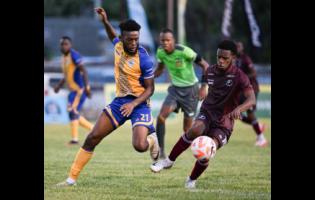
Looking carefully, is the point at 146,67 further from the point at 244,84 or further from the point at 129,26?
the point at 244,84

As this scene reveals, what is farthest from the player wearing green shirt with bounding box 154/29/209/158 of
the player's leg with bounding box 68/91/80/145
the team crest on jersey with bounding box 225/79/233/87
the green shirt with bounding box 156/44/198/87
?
the player's leg with bounding box 68/91/80/145

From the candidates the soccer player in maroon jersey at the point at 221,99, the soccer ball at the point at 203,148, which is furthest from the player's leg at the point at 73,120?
the soccer ball at the point at 203,148

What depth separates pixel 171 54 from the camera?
14.0m

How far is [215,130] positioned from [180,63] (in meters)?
3.63

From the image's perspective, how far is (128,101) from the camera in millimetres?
10633

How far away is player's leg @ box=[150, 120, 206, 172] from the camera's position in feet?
35.6

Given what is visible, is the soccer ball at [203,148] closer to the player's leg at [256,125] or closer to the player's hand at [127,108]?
the player's hand at [127,108]

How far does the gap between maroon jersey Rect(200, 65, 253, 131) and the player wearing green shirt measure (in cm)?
290

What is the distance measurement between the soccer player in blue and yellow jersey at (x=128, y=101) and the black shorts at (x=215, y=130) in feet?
2.70

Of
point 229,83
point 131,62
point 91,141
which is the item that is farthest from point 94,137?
point 229,83

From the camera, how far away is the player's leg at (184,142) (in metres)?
10.8

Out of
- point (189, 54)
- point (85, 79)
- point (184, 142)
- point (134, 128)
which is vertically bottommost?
point (85, 79)

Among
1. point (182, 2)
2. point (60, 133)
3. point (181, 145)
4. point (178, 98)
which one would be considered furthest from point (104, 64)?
point (181, 145)
